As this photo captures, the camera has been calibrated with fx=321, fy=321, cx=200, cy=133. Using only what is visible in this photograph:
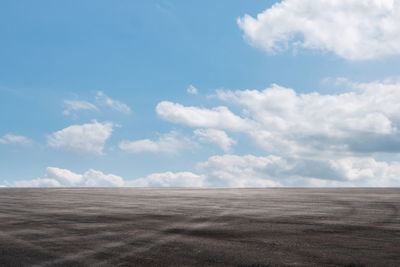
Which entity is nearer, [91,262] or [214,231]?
[91,262]

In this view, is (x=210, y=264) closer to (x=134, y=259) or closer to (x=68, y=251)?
(x=134, y=259)

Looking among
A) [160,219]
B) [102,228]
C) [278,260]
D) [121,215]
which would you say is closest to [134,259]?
[278,260]

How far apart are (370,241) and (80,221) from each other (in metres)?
8.13

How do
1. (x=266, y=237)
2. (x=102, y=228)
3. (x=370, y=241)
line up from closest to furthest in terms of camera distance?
(x=370, y=241), (x=266, y=237), (x=102, y=228)

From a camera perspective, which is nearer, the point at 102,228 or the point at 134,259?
the point at 134,259

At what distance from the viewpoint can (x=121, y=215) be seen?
11516 millimetres

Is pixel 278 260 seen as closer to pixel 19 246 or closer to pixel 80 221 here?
pixel 19 246

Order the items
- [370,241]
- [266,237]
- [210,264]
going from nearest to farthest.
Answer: [210,264]
[370,241]
[266,237]

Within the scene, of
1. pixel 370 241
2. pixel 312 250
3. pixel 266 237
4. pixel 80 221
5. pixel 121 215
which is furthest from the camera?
pixel 121 215

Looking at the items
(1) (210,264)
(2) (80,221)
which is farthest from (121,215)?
(1) (210,264)

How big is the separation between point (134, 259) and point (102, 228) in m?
3.50

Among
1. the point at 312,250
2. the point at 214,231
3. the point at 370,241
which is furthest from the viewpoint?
the point at 214,231

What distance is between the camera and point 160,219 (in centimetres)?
1032

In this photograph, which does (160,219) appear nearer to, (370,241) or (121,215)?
(121,215)
